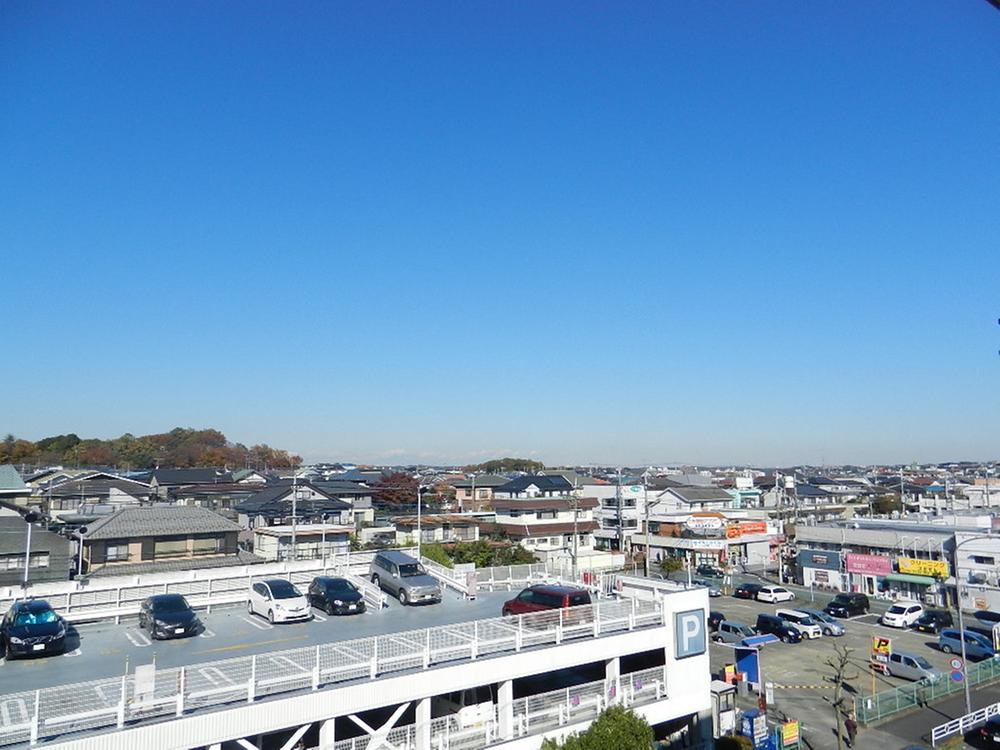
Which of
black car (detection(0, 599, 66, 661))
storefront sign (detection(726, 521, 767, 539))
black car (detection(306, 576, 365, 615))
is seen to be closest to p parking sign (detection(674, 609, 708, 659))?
black car (detection(306, 576, 365, 615))

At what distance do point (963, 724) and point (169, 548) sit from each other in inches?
1343

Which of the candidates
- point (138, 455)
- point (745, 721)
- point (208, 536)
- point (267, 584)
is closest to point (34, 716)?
point (267, 584)

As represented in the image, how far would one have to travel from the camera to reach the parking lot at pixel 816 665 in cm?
2253

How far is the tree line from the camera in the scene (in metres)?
113

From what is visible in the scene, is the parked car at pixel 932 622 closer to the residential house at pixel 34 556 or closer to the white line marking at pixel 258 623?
the white line marking at pixel 258 623

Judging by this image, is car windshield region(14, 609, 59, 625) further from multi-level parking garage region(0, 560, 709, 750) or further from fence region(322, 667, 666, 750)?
fence region(322, 667, 666, 750)

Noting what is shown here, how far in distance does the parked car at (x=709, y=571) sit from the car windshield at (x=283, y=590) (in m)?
36.8

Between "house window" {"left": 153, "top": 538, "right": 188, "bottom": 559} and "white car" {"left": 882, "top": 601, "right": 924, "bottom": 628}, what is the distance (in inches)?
1429

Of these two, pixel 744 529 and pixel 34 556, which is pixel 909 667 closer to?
pixel 744 529

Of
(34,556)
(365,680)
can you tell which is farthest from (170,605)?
(34,556)

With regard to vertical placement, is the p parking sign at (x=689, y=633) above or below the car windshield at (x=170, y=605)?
below

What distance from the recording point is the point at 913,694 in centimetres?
2353

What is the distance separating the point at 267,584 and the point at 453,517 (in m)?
40.8

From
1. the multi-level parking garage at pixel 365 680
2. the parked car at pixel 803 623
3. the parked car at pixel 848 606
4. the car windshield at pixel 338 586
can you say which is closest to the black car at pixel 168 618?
the multi-level parking garage at pixel 365 680
